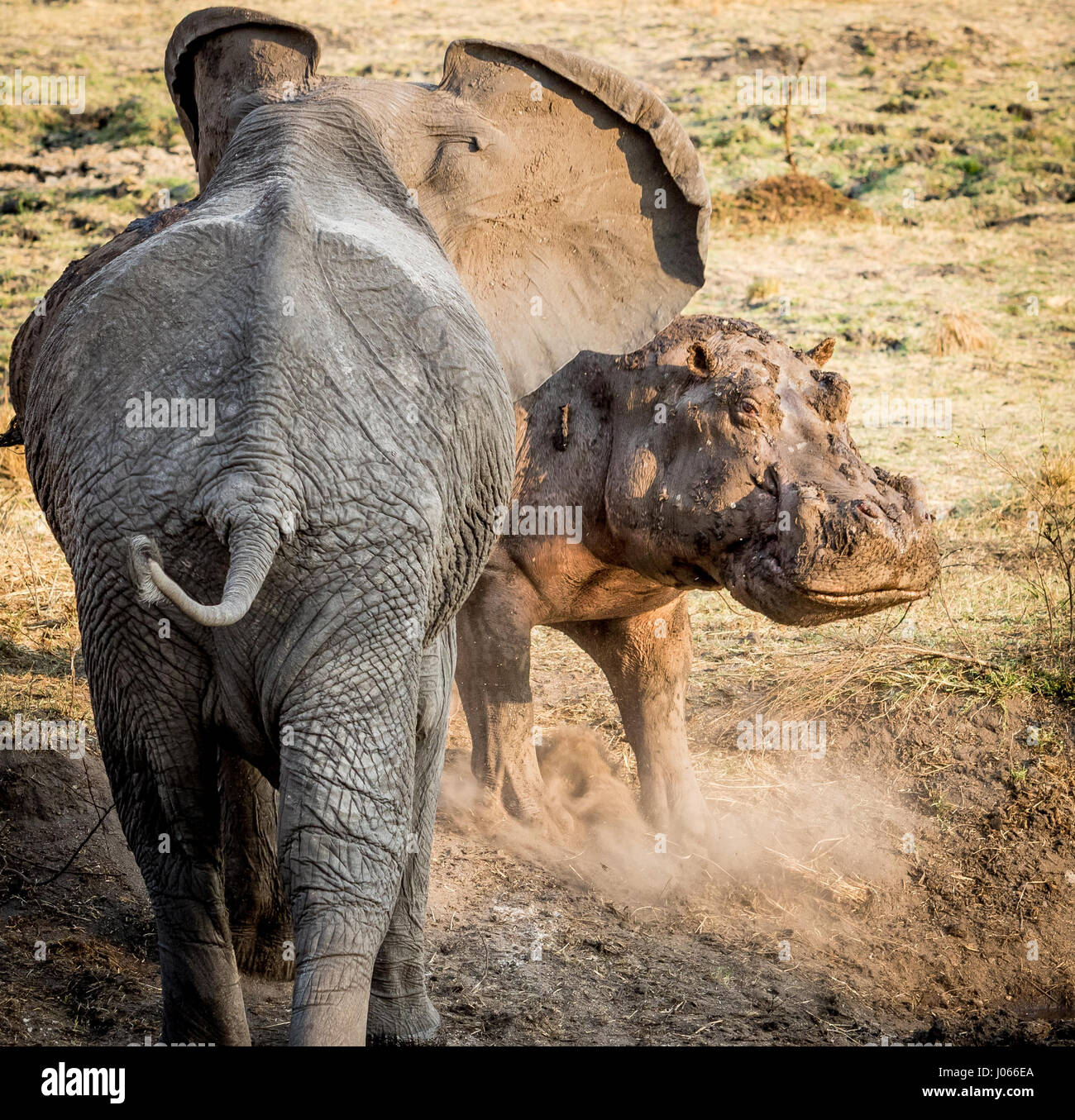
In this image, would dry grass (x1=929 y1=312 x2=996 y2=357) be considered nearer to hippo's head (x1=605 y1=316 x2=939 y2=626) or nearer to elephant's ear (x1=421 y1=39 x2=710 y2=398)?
hippo's head (x1=605 y1=316 x2=939 y2=626)

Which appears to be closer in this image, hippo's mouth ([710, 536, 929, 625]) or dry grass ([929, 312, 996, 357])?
hippo's mouth ([710, 536, 929, 625])

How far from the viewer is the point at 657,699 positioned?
581cm

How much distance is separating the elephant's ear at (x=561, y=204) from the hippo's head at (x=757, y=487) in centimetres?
44

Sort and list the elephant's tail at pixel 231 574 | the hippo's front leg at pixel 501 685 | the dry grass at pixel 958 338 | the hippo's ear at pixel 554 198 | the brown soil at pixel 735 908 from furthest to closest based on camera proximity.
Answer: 1. the dry grass at pixel 958 338
2. the hippo's front leg at pixel 501 685
3. the brown soil at pixel 735 908
4. the hippo's ear at pixel 554 198
5. the elephant's tail at pixel 231 574

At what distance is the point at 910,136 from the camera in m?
18.2

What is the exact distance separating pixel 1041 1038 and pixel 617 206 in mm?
3163

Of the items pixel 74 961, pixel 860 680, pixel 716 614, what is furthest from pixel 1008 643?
pixel 74 961

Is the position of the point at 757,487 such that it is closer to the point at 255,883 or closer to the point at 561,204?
the point at 561,204

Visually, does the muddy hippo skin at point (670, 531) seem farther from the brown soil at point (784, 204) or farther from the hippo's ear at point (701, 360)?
the brown soil at point (784, 204)

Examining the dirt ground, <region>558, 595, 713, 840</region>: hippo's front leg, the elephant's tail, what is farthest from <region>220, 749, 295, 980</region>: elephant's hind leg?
<region>558, 595, 713, 840</region>: hippo's front leg

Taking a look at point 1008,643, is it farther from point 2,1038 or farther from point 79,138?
point 79,138

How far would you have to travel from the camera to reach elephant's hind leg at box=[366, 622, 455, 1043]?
3.68 m

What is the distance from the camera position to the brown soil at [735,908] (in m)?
4.53

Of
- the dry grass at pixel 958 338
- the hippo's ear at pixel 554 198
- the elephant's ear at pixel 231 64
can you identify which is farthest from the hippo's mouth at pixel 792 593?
the dry grass at pixel 958 338
